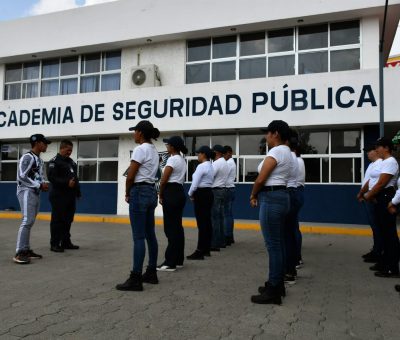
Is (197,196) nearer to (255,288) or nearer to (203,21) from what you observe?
(255,288)

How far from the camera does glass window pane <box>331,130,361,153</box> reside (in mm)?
11469

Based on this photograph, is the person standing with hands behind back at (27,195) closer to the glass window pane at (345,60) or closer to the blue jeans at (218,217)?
the blue jeans at (218,217)

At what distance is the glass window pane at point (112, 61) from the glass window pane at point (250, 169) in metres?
5.71

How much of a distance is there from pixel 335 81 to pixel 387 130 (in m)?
2.27

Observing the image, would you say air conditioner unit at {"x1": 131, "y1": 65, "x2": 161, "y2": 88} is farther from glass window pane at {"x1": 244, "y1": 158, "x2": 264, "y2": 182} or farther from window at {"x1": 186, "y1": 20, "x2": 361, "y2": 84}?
glass window pane at {"x1": 244, "y1": 158, "x2": 264, "y2": 182}

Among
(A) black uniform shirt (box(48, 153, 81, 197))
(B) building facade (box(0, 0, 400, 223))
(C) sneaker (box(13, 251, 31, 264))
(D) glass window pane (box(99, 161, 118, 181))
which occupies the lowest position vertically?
(C) sneaker (box(13, 251, 31, 264))

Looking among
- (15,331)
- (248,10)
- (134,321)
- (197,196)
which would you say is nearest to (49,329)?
(15,331)

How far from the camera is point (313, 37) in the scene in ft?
39.5

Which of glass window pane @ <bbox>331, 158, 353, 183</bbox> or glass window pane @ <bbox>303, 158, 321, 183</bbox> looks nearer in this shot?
glass window pane @ <bbox>331, 158, 353, 183</bbox>

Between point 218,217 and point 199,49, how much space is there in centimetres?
787

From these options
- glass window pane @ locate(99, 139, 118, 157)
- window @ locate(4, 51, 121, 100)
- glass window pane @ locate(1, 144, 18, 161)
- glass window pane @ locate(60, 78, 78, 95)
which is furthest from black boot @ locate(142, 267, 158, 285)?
glass window pane @ locate(1, 144, 18, 161)

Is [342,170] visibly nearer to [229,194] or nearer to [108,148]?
[229,194]

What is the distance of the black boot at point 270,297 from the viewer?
12.6ft

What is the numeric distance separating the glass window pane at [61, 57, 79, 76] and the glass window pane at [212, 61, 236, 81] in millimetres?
5352
